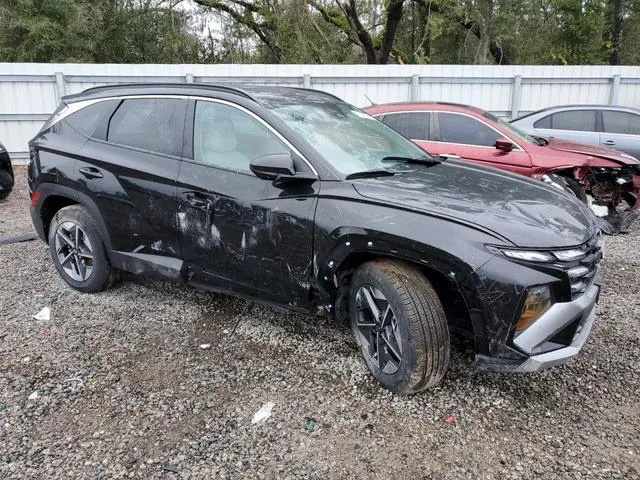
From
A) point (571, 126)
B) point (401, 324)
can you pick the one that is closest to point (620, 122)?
point (571, 126)

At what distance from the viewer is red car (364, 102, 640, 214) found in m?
6.52

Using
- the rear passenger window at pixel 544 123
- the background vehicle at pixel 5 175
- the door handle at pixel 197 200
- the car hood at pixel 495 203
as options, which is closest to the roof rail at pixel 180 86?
the door handle at pixel 197 200

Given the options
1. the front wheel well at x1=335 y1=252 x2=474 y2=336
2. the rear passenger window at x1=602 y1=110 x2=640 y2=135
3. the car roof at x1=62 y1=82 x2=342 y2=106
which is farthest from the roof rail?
the rear passenger window at x1=602 y1=110 x2=640 y2=135

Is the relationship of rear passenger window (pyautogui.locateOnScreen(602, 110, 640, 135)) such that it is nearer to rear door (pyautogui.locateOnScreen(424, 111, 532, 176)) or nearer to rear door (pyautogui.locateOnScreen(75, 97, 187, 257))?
rear door (pyautogui.locateOnScreen(424, 111, 532, 176))

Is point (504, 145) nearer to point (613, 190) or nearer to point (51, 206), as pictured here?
point (613, 190)

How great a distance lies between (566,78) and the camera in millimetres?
12672

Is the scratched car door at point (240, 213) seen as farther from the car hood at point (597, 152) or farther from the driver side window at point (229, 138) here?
the car hood at point (597, 152)

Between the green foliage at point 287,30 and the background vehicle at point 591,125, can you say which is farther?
the green foliage at point 287,30

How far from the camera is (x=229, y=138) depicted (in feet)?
11.6

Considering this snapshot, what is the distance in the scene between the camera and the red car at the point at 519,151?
257 inches

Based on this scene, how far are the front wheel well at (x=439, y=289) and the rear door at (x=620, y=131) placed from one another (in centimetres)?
719

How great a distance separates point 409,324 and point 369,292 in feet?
1.13

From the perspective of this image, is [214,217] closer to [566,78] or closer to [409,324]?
[409,324]

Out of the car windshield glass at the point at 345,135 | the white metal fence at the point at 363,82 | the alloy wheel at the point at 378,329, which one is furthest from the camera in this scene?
the white metal fence at the point at 363,82
